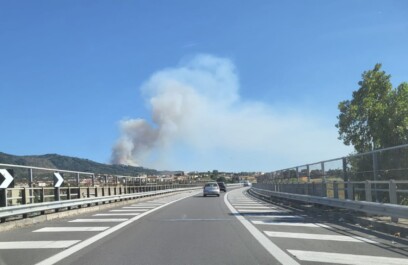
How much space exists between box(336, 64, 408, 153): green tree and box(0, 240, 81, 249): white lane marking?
1958cm

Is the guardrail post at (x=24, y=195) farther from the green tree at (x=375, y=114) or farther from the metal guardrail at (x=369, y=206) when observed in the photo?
the green tree at (x=375, y=114)

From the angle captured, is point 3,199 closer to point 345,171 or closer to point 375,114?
point 345,171

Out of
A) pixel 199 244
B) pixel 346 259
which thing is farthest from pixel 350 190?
pixel 346 259

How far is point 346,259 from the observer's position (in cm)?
994

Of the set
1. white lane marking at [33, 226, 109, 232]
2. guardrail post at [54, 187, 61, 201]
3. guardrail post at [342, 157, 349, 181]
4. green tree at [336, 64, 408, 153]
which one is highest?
green tree at [336, 64, 408, 153]

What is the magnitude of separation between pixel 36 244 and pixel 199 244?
3.63 m

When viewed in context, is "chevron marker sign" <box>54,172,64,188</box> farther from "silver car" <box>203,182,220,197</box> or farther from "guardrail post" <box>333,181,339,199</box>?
"silver car" <box>203,182,220,197</box>

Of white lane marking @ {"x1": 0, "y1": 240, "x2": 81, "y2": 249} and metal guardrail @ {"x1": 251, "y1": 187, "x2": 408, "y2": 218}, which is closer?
white lane marking @ {"x1": 0, "y1": 240, "x2": 81, "y2": 249}

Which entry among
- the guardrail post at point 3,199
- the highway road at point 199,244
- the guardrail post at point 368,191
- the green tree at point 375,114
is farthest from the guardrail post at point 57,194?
the green tree at point 375,114

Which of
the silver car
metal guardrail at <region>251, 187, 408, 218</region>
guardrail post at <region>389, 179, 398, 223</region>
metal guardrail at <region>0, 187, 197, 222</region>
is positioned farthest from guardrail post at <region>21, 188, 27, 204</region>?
the silver car

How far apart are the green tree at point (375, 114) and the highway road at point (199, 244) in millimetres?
12968

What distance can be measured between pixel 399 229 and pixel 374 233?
2.29 ft

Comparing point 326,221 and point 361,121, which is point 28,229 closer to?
point 326,221

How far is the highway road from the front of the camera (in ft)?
32.9
